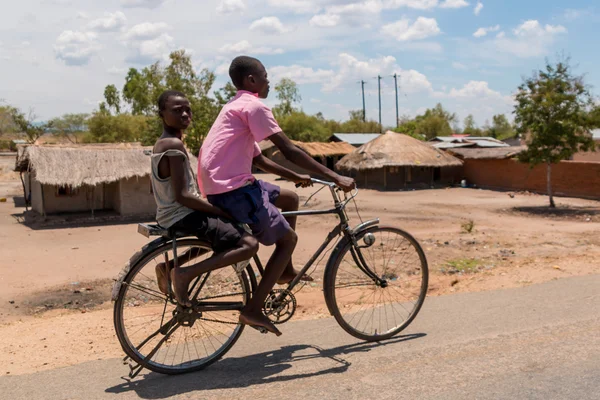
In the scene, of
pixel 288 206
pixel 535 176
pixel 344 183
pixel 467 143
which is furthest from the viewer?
pixel 467 143

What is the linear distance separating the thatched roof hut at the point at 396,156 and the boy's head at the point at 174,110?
2942 cm

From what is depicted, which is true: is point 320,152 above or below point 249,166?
above

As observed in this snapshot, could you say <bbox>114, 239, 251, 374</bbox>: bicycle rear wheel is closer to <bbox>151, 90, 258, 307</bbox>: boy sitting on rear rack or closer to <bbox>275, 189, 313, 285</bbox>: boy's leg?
<bbox>151, 90, 258, 307</bbox>: boy sitting on rear rack

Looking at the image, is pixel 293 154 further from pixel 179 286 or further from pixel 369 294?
pixel 369 294

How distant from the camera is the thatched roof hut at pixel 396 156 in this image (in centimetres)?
3278

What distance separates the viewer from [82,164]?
66.5 feet

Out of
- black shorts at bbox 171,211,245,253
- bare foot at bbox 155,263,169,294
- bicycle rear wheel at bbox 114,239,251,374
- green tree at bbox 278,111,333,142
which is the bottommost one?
bicycle rear wheel at bbox 114,239,251,374

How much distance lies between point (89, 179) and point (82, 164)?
75 cm

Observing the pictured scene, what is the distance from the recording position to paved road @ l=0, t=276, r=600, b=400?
3.15 metres

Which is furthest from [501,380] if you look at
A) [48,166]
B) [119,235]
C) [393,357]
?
[48,166]

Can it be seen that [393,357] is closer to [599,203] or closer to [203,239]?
[203,239]

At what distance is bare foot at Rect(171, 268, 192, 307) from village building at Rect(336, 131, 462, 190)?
29.5 m

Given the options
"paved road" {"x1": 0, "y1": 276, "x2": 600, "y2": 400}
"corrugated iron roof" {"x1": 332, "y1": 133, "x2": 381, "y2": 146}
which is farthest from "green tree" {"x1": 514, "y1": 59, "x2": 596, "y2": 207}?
"corrugated iron roof" {"x1": 332, "y1": 133, "x2": 381, "y2": 146}

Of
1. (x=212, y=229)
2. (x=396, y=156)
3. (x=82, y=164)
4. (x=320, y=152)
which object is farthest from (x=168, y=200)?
(x=320, y=152)
